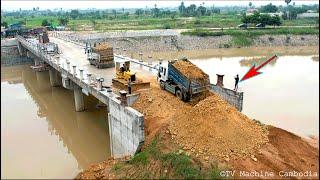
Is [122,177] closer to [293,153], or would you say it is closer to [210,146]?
[210,146]

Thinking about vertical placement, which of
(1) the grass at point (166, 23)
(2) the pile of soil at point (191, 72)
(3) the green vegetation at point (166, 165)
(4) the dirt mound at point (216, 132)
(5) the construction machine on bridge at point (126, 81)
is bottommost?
(3) the green vegetation at point (166, 165)

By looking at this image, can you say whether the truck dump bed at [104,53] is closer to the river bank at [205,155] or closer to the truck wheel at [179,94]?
the truck wheel at [179,94]

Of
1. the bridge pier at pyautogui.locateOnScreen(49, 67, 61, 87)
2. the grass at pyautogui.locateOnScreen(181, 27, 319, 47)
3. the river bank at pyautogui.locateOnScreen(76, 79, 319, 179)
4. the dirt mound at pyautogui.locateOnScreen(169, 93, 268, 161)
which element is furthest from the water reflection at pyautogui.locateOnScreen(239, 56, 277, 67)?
the dirt mound at pyautogui.locateOnScreen(169, 93, 268, 161)

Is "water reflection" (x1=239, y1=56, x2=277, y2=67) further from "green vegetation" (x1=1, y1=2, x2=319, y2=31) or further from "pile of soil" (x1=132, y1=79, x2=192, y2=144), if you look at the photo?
"pile of soil" (x1=132, y1=79, x2=192, y2=144)

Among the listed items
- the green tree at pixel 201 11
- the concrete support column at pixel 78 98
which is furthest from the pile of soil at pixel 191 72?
the green tree at pixel 201 11

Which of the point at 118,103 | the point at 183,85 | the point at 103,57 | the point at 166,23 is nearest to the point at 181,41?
the point at 166,23

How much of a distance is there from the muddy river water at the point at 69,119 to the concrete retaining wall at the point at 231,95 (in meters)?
3.90

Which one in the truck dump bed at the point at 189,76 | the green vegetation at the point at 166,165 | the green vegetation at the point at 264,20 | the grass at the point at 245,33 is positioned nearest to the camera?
the green vegetation at the point at 166,165

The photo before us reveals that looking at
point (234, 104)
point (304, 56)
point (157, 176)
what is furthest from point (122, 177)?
point (304, 56)

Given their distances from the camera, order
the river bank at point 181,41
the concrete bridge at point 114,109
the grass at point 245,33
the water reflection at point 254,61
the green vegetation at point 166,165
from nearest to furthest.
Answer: the green vegetation at point 166,165
the concrete bridge at point 114,109
the water reflection at point 254,61
the river bank at point 181,41
the grass at point 245,33

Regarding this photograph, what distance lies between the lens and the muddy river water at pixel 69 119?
52.1 feet

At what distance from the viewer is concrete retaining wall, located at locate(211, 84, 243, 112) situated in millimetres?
16312

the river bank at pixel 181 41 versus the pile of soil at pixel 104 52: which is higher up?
the pile of soil at pixel 104 52

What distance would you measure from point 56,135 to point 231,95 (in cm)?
1026
